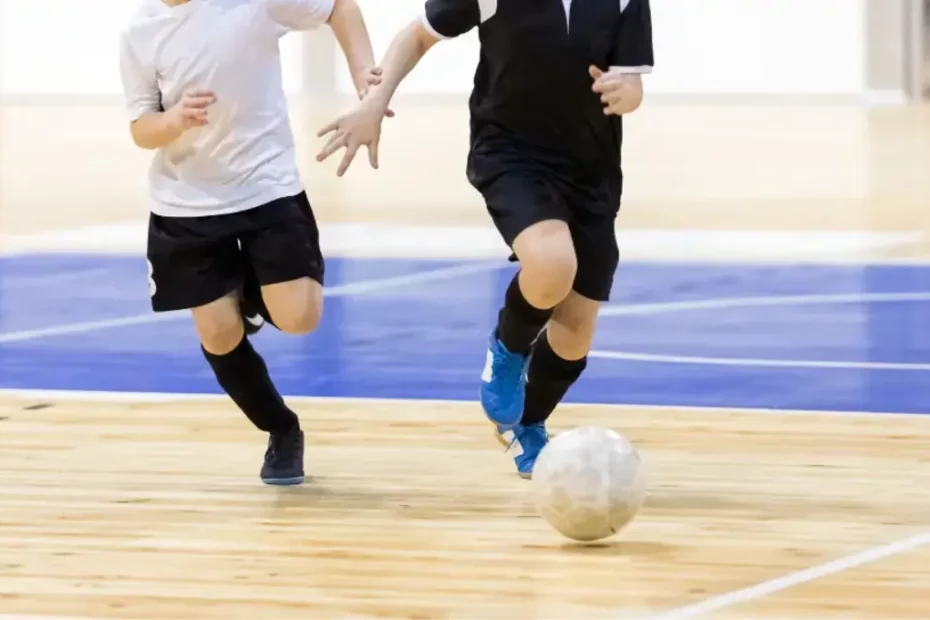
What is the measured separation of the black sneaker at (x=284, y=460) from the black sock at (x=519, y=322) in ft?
1.95

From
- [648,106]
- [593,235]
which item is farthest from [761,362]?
[648,106]

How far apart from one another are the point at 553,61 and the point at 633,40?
0.67 ft

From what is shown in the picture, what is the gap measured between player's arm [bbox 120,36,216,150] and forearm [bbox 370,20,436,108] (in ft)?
1.35

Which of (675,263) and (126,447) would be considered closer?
(126,447)

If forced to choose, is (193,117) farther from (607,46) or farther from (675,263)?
(675,263)

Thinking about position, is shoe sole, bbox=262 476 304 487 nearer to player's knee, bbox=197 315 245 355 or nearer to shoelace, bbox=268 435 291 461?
shoelace, bbox=268 435 291 461

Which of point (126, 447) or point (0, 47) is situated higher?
point (126, 447)

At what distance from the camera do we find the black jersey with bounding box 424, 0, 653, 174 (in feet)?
13.8

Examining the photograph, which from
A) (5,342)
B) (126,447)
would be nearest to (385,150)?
(5,342)

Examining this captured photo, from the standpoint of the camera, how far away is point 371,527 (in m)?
3.96

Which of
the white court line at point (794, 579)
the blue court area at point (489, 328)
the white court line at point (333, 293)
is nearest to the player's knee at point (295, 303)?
the blue court area at point (489, 328)

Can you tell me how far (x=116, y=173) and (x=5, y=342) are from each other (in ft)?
25.6

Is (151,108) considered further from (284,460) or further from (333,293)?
(333,293)

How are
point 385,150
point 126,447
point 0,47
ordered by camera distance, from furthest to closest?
point 0,47, point 385,150, point 126,447
